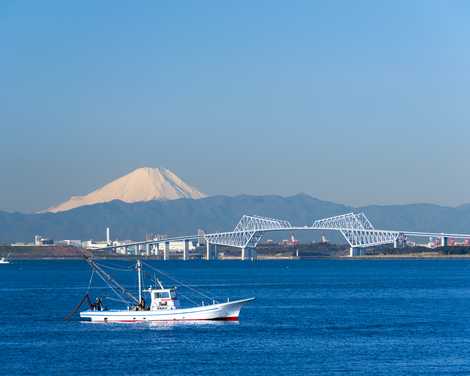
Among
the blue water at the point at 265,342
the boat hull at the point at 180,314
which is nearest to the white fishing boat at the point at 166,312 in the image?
the boat hull at the point at 180,314

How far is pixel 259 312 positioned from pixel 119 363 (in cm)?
2345

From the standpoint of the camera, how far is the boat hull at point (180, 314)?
5962 centimetres

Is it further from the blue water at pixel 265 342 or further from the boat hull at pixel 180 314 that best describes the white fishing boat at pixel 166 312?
the blue water at pixel 265 342

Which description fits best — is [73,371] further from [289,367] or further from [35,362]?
[289,367]

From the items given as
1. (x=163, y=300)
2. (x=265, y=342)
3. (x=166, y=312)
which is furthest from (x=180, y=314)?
(x=265, y=342)

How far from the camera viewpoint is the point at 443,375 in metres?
40.4

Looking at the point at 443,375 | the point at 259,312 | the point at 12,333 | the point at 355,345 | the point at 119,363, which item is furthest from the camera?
the point at 259,312

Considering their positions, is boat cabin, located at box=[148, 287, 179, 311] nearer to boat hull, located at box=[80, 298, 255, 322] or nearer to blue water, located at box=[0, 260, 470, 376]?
boat hull, located at box=[80, 298, 255, 322]

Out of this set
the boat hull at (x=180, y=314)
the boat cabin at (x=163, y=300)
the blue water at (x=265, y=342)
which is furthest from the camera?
the boat cabin at (x=163, y=300)

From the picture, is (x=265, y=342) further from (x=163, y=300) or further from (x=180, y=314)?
(x=163, y=300)

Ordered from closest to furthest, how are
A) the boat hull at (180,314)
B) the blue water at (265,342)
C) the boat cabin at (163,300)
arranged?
the blue water at (265,342) → the boat hull at (180,314) → the boat cabin at (163,300)

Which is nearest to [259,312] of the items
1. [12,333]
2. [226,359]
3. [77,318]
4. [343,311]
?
[343,311]

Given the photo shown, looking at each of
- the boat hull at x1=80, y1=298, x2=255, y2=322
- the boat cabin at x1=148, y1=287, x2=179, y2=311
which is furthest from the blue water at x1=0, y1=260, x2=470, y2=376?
the boat cabin at x1=148, y1=287, x2=179, y2=311

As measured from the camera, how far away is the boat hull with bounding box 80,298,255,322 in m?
59.6
